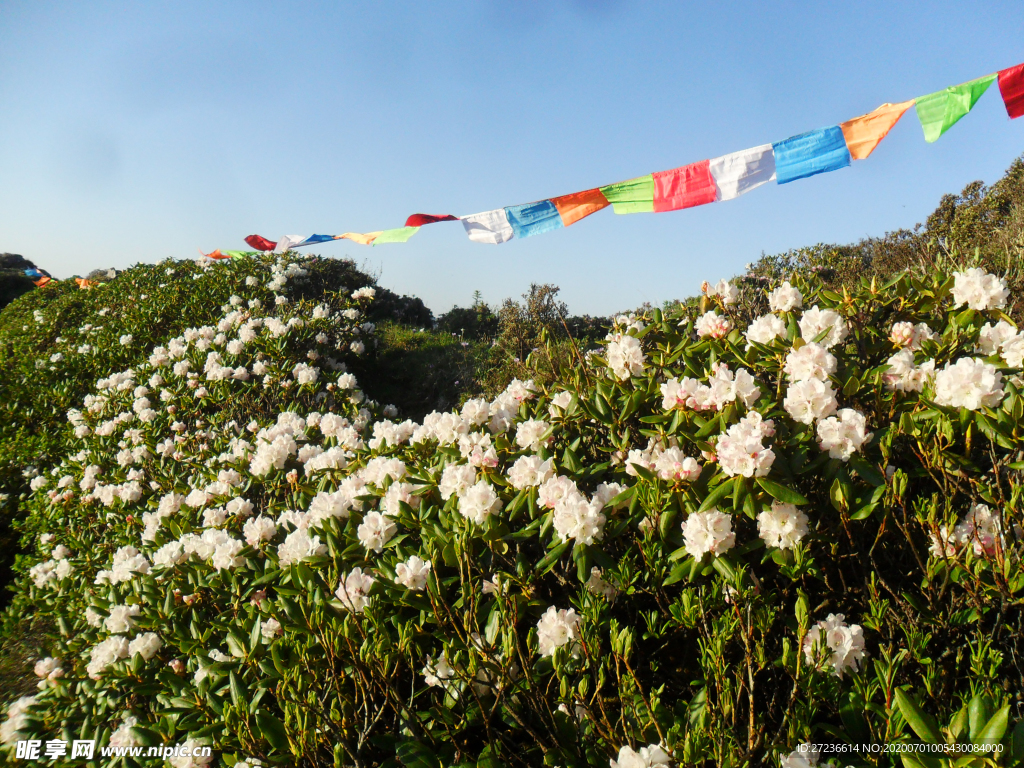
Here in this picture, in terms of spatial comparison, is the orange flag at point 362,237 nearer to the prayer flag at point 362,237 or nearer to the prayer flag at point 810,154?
the prayer flag at point 362,237

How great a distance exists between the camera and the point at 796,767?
45.1 inches

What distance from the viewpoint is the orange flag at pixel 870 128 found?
4207 mm

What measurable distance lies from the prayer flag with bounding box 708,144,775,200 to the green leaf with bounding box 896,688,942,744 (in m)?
4.31

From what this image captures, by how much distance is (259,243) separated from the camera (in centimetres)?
903

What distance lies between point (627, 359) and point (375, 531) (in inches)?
45.8

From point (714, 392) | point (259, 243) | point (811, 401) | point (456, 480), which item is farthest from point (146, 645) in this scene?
point (259, 243)

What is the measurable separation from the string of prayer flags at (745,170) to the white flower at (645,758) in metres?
4.41

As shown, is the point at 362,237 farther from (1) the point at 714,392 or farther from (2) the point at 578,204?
(1) the point at 714,392

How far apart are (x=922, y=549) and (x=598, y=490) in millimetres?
954

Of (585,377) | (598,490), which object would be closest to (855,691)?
(598,490)

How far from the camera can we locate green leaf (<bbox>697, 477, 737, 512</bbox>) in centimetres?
166

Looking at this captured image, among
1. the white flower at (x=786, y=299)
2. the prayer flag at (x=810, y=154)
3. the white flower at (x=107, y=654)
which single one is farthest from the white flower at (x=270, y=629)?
the prayer flag at (x=810, y=154)

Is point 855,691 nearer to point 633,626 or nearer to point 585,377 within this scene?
point 633,626

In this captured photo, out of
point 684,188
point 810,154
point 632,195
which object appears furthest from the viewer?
point 632,195
